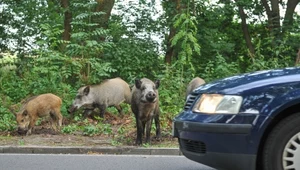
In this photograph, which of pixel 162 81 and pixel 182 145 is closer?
pixel 182 145

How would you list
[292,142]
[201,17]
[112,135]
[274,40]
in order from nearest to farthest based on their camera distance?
[292,142]
[112,135]
[274,40]
[201,17]

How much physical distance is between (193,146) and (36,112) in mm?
6879

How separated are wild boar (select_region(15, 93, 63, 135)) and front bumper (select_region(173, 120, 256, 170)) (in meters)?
6.63

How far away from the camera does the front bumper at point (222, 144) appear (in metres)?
5.94

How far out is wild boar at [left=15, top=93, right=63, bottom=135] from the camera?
12.3 m

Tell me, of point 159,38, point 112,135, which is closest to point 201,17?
A: point 159,38

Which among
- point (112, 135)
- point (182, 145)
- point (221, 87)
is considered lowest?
point (112, 135)

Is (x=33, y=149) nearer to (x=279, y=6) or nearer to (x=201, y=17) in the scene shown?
(x=201, y=17)

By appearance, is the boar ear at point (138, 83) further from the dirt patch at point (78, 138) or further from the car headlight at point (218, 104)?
the car headlight at point (218, 104)

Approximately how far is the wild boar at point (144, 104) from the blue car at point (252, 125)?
459 centimetres

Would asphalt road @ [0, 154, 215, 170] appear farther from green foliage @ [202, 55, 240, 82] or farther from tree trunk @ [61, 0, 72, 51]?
tree trunk @ [61, 0, 72, 51]

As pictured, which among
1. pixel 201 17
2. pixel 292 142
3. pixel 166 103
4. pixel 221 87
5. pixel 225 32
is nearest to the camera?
pixel 292 142

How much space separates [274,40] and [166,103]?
852 cm

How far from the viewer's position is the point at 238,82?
6262 mm
